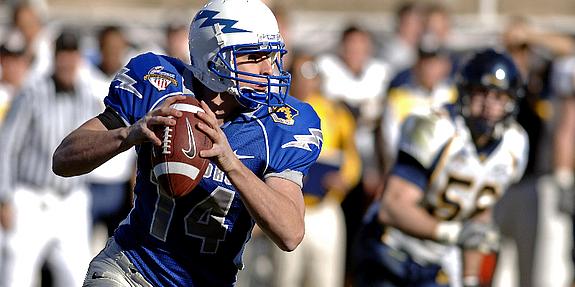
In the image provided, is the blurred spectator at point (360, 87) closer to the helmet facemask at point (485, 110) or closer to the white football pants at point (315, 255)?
the white football pants at point (315, 255)

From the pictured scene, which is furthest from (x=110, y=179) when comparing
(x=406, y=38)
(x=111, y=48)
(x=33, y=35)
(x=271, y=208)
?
(x=271, y=208)

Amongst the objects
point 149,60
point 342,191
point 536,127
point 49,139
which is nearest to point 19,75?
point 49,139

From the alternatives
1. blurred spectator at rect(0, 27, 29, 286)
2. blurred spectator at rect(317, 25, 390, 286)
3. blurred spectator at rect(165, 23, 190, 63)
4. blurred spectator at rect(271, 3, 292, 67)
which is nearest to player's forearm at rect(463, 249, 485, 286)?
blurred spectator at rect(317, 25, 390, 286)

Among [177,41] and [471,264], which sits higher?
[177,41]

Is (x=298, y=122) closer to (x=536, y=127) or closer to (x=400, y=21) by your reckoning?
(x=536, y=127)

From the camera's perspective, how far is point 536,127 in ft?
29.4

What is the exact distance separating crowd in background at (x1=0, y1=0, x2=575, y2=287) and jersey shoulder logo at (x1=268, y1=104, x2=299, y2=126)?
11.9 ft

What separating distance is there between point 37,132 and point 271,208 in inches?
172

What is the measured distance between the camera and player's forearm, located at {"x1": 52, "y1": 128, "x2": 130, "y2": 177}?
157 inches

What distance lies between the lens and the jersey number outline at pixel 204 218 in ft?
13.7

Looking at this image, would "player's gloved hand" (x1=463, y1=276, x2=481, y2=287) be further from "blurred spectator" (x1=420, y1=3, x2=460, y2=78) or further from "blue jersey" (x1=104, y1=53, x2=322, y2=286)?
"blurred spectator" (x1=420, y1=3, x2=460, y2=78)

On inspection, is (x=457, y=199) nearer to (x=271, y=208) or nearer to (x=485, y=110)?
(x=485, y=110)

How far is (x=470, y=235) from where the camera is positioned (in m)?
5.81

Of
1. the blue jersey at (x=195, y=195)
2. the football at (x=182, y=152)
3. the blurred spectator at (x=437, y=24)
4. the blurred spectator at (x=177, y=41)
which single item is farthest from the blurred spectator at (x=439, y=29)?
the football at (x=182, y=152)
